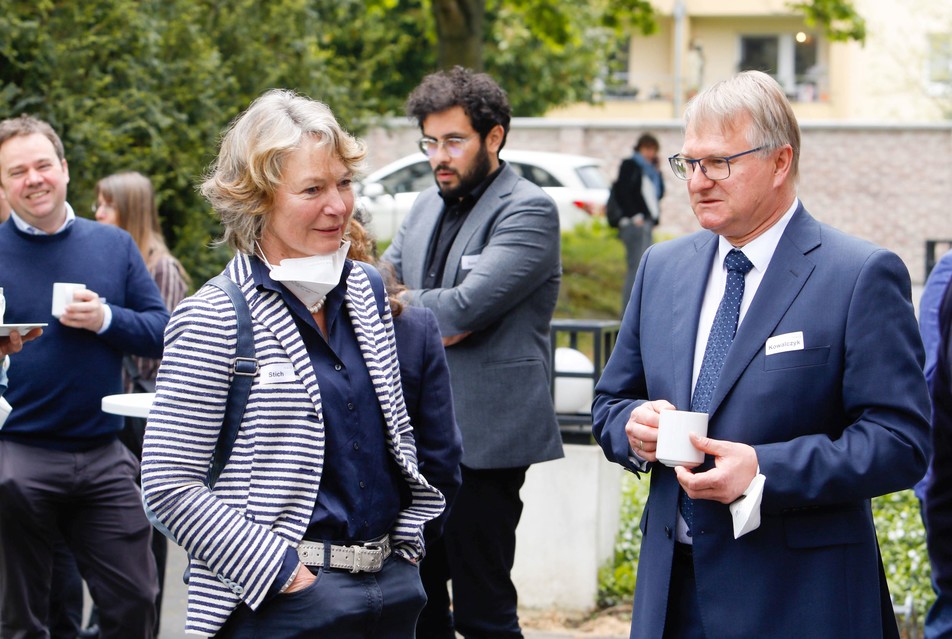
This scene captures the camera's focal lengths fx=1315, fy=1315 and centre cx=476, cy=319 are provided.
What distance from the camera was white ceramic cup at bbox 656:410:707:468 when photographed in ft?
9.61

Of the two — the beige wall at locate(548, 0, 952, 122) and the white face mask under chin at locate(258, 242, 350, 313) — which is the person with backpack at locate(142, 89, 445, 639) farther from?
the beige wall at locate(548, 0, 952, 122)

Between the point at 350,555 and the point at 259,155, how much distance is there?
0.92m

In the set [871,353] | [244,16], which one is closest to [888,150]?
[244,16]

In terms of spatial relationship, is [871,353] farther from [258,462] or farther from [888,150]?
[888,150]

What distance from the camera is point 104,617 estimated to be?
16.3ft

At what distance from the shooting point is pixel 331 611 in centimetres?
288

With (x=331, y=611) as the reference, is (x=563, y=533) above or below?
below

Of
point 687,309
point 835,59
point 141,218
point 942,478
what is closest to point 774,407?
point 687,309

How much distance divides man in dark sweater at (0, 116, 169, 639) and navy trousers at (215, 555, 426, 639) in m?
2.16

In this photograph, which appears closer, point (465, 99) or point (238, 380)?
point (238, 380)

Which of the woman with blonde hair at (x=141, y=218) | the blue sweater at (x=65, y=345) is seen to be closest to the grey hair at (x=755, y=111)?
the blue sweater at (x=65, y=345)

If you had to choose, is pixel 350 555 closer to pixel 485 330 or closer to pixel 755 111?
pixel 755 111

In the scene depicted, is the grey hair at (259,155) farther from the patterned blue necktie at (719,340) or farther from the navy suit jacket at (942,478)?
the navy suit jacket at (942,478)

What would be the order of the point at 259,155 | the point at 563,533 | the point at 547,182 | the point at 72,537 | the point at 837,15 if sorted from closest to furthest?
1. the point at 259,155
2. the point at 72,537
3. the point at 563,533
4. the point at 837,15
5. the point at 547,182
